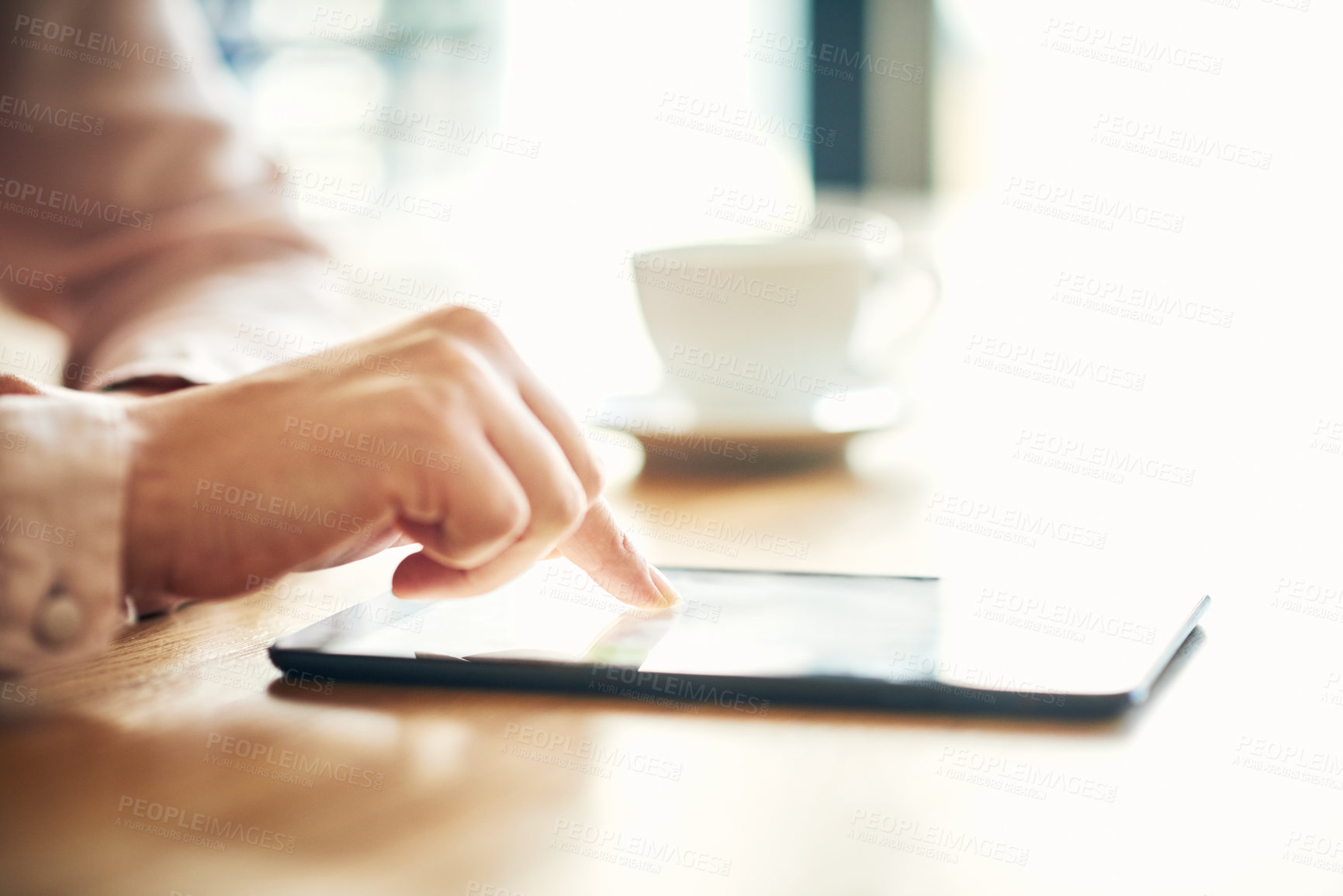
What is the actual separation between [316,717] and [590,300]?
6.93 ft

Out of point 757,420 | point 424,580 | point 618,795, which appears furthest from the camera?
point 757,420

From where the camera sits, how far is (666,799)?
237 millimetres

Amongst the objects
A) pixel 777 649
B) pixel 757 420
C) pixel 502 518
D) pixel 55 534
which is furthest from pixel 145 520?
pixel 757 420

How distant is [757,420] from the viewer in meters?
0.76

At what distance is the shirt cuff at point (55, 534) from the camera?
0.30m

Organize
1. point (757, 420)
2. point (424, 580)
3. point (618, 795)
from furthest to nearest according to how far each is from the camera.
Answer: point (757, 420)
point (424, 580)
point (618, 795)

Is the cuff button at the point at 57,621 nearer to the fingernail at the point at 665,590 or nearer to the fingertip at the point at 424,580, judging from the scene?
the fingertip at the point at 424,580

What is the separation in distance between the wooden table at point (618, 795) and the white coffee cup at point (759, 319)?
0.48 m

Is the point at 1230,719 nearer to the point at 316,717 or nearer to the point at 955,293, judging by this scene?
the point at 316,717

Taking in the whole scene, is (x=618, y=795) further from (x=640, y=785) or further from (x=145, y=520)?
(x=145, y=520)

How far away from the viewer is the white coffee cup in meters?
0.74

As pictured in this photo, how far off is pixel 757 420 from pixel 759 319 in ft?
0.29

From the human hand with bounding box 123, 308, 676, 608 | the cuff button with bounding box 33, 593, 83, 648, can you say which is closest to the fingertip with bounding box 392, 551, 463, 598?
the human hand with bounding box 123, 308, 676, 608

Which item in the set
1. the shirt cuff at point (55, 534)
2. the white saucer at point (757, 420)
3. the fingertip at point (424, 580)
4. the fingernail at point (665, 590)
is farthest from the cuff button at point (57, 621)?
the white saucer at point (757, 420)
